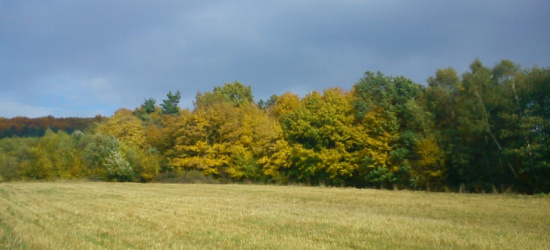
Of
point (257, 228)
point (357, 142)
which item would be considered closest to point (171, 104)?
point (357, 142)

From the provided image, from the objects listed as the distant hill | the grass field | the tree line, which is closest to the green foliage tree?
the tree line

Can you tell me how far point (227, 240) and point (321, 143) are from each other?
124 ft

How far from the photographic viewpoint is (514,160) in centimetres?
3428

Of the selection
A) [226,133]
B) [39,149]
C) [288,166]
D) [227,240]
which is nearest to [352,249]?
[227,240]

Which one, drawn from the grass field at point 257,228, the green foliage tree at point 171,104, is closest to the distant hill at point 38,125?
the green foliage tree at point 171,104

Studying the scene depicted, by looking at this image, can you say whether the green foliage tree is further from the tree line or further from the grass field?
the grass field

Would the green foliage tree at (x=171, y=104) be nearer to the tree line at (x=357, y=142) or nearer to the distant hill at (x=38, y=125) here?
the tree line at (x=357, y=142)

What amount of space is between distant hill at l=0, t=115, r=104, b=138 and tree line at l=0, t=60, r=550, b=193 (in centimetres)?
4385

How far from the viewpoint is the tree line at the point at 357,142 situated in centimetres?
3406

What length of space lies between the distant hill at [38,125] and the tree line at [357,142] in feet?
144

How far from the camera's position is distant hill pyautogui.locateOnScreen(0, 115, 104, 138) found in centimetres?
11231

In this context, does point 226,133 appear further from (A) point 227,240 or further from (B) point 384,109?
(A) point 227,240

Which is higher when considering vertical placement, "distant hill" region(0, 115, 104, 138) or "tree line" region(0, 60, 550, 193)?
"distant hill" region(0, 115, 104, 138)

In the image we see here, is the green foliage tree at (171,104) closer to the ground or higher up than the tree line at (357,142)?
higher up
